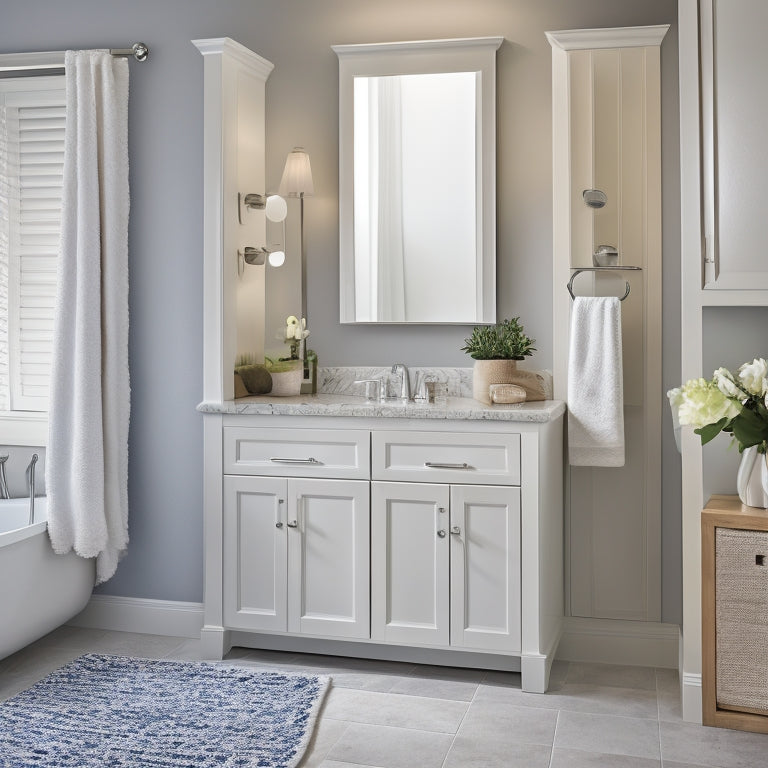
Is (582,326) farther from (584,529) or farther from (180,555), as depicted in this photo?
(180,555)

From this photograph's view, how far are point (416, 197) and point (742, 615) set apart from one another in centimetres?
178

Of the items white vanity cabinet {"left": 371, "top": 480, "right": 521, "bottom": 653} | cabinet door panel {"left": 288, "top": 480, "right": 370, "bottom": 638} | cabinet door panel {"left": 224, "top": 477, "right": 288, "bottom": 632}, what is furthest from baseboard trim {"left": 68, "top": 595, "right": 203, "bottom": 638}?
white vanity cabinet {"left": 371, "top": 480, "right": 521, "bottom": 653}

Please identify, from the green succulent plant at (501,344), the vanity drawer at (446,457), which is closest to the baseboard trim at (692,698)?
the vanity drawer at (446,457)

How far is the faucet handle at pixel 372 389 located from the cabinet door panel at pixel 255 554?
46cm

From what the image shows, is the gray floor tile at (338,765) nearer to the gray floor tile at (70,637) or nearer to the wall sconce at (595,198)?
the gray floor tile at (70,637)

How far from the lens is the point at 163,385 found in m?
3.47

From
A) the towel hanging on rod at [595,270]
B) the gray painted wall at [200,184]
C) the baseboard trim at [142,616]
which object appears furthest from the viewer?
the baseboard trim at [142,616]

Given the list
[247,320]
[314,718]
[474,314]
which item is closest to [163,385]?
[247,320]

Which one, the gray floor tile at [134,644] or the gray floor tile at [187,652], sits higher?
the gray floor tile at [187,652]

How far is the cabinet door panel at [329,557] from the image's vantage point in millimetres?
2951

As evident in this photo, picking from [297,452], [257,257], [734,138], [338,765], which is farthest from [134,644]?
[734,138]

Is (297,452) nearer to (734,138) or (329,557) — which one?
(329,557)

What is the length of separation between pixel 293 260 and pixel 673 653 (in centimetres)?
200

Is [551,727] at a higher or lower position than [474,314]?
lower
